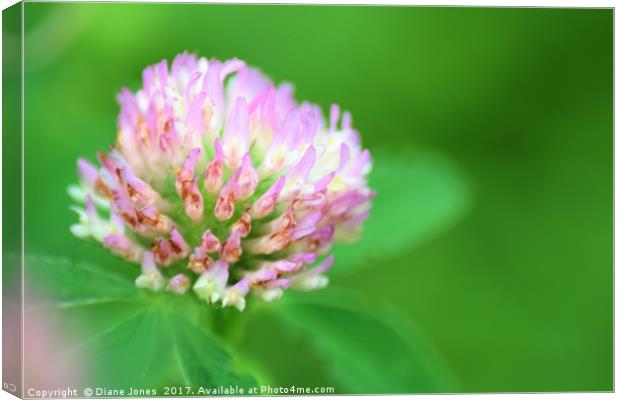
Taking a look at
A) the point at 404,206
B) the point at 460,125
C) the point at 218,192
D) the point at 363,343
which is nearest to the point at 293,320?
the point at 363,343

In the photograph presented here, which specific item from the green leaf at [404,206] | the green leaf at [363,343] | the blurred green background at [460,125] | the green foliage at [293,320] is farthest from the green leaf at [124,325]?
the green leaf at [404,206]

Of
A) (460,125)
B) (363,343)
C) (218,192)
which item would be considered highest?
(460,125)

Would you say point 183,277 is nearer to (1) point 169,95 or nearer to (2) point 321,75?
(1) point 169,95

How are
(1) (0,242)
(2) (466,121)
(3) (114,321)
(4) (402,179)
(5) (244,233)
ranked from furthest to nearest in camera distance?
(2) (466,121) → (4) (402,179) → (1) (0,242) → (3) (114,321) → (5) (244,233)

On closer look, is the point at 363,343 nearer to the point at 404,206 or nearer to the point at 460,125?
the point at 404,206

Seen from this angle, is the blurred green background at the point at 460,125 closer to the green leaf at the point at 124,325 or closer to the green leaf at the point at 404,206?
the green leaf at the point at 404,206

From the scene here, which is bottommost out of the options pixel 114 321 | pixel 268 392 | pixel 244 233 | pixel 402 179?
pixel 268 392

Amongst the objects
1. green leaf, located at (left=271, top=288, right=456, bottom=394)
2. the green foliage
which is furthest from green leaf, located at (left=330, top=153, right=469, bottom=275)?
green leaf, located at (left=271, top=288, right=456, bottom=394)

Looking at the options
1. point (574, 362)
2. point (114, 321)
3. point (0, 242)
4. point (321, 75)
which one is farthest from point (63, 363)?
point (574, 362)
